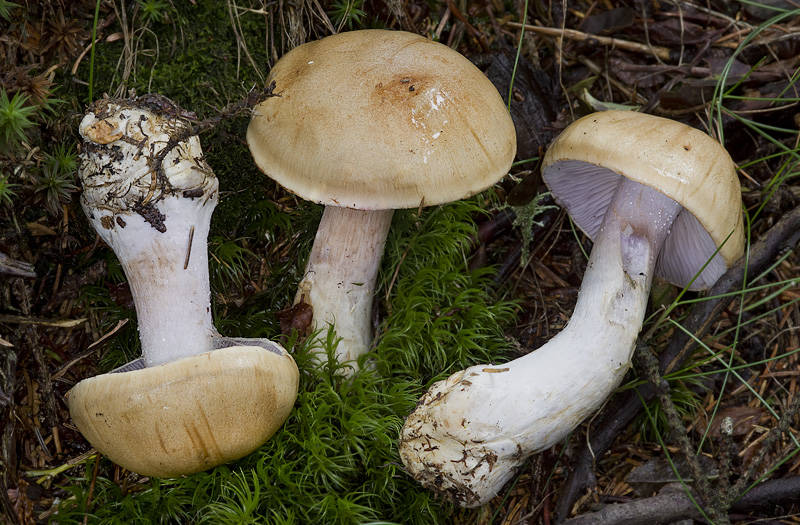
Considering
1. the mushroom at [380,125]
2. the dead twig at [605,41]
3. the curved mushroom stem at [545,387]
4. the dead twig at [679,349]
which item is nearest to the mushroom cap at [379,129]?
the mushroom at [380,125]

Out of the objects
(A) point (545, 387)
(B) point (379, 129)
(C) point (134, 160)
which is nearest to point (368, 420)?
(A) point (545, 387)

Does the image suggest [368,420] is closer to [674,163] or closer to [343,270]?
[343,270]

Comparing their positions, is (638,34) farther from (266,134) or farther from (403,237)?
(266,134)

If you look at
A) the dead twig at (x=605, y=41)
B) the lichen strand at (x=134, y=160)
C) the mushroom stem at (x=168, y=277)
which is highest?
the dead twig at (x=605, y=41)

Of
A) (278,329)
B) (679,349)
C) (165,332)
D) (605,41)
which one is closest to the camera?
(165,332)

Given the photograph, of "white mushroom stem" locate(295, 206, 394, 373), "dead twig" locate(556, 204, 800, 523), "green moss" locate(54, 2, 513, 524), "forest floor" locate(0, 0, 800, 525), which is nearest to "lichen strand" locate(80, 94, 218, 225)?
"forest floor" locate(0, 0, 800, 525)

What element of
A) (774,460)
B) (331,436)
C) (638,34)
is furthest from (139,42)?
(774,460)

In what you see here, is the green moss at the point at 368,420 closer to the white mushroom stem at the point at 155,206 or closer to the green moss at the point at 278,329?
the green moss at the point at 278,329

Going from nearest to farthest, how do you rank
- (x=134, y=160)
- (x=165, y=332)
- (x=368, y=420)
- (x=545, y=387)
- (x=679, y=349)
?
(x=134, y=160)
(x=165, y=332)
(x=545, y=387)
(x=368, y=420)
(x=679, y=349)
